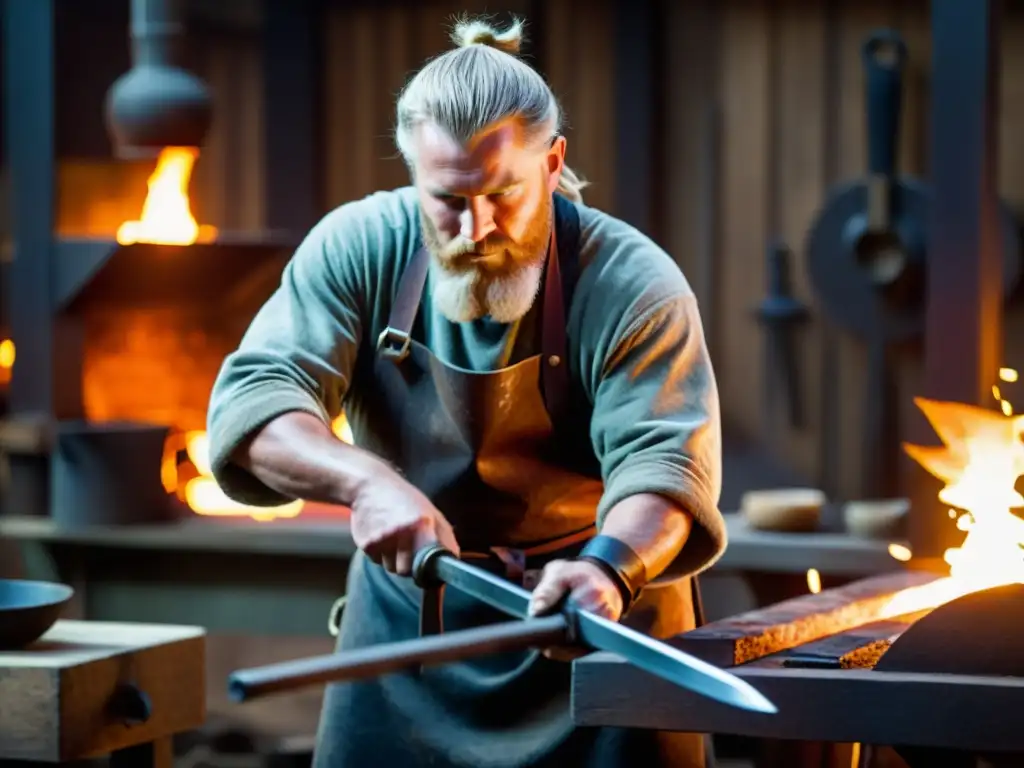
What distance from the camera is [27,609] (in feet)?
12.2

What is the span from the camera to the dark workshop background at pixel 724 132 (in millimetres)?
6805

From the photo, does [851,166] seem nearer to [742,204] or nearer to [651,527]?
[742,204]

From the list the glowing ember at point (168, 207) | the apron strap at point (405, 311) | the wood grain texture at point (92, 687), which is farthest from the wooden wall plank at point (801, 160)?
the apron strap at point (405, 311)

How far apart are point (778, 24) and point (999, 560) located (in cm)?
381

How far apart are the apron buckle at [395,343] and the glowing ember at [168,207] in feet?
11.5

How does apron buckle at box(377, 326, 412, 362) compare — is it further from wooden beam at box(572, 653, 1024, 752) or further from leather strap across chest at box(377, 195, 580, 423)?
wooden beam at box(572, 653, 1024, 752)

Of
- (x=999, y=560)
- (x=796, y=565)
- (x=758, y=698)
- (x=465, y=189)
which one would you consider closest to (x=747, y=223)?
(x=796, y=565)

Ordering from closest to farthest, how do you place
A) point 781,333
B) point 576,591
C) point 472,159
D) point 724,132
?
A: 1. point 576,591
2. point 472,159
3. point 781,333
4. point 724,132

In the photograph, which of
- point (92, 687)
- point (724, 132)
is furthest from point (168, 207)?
point (92, 687)

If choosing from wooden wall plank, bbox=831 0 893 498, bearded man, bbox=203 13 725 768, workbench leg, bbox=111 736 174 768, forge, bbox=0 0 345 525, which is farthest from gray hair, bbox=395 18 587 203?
wooden wall plank, bbox=831 0 893 498

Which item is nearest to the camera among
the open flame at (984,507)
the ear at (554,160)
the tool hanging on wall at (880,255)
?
the ear at (554,160)

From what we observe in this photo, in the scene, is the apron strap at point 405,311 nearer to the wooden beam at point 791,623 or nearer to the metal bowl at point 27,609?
the wooden beam at point 791,623

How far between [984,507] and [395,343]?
126 cm

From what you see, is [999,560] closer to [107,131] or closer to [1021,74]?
[1021,74]
